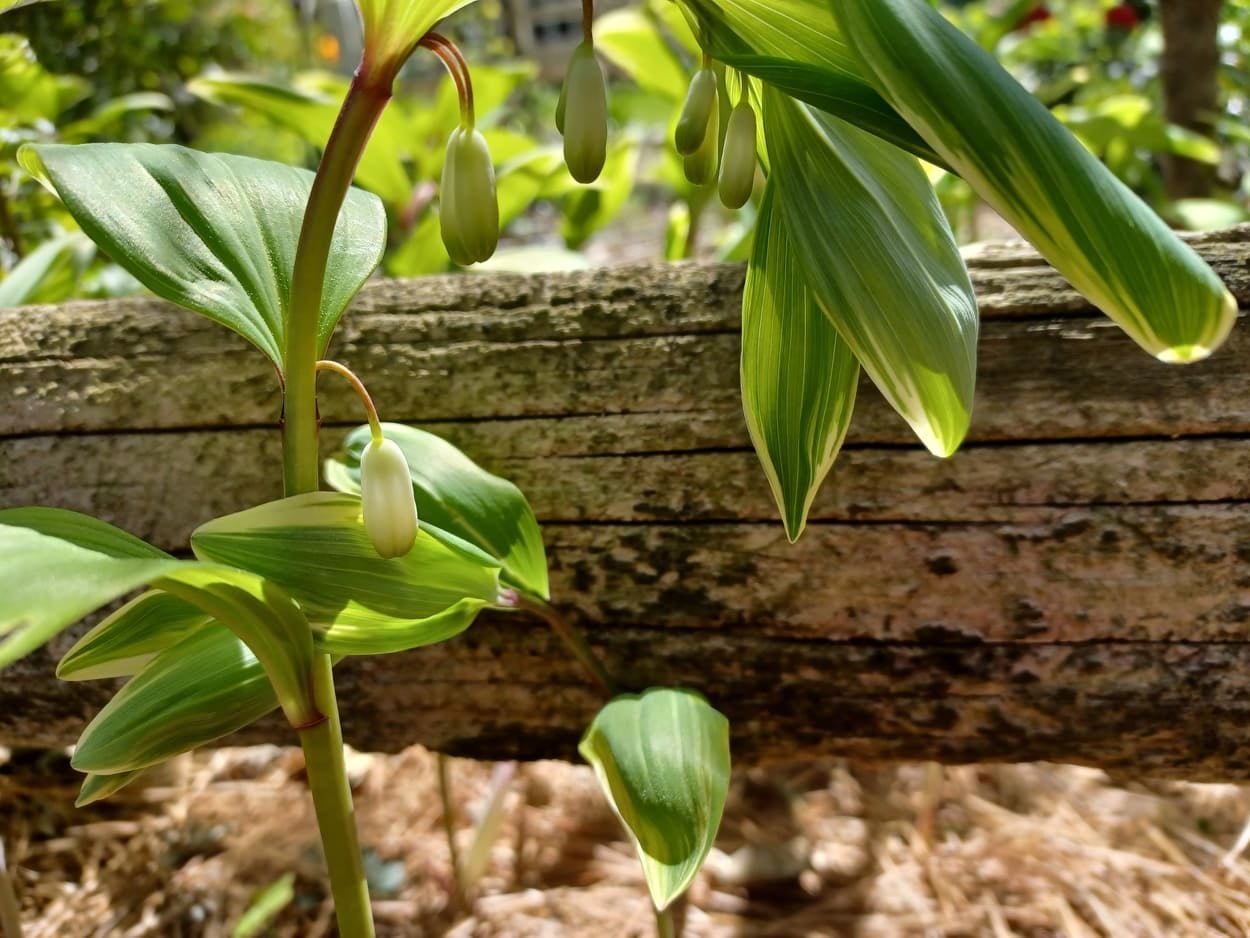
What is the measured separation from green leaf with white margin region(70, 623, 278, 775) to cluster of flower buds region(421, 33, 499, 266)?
274 millimetres

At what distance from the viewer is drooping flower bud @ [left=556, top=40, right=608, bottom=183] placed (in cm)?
47

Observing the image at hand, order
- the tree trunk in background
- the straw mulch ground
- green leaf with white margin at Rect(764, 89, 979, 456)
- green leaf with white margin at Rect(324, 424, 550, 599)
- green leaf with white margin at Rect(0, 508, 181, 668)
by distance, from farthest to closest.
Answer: the tree trunk in background, the straw mulch ground, green leaf with white margin at Rect(324, 424, 550, 599), green leaf with white margin at Rect(764, 89, 979, 456), green leaf with white margin at Rect(0, 508, 181, 668)

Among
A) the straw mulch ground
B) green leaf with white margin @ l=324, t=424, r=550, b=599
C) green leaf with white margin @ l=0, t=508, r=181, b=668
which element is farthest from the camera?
the straw mulch ground

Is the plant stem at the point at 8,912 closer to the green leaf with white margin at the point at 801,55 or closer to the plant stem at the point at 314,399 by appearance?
the plant stem at the point at 314,399

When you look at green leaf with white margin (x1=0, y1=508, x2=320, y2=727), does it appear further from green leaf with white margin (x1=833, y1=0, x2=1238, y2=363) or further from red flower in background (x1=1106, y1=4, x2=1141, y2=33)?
red flower in background (x1=1106, y1=4, x2=1141, y2=33)

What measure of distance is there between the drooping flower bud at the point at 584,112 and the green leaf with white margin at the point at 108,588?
0.90 feet

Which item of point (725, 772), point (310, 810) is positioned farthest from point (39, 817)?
point (725, 772)

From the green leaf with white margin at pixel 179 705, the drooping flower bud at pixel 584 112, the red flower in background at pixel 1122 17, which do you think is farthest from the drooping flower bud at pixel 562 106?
the red flower in background at pixel 1122 17

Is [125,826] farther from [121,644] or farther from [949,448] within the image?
[949,448]

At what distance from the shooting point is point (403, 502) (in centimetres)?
47

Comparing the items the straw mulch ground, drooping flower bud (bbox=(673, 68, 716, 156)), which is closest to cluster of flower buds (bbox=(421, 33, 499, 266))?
drooping flower bud (bbox=(673, 68, 716, 156))

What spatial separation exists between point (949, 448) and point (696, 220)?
0.92 metres

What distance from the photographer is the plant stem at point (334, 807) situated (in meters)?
0.52

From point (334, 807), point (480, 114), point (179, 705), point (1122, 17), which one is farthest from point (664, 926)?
point (1122, 17)
